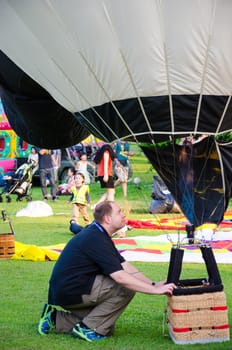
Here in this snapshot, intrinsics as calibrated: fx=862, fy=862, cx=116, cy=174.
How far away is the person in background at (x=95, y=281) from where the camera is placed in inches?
251

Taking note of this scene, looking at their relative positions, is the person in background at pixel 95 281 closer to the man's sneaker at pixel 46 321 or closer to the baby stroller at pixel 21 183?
the man's sneaker at pixel 46 321

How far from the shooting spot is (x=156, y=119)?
709 cm

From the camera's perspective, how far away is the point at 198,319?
634cm

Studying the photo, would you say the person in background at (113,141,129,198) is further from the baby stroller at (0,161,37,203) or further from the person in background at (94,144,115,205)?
the baby stroller at (0,161,37,203)

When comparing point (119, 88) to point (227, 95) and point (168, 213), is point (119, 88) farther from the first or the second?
point (168, 213)

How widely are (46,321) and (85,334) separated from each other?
374 mm

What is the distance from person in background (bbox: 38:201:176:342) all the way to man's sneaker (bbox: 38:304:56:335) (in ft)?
0.33

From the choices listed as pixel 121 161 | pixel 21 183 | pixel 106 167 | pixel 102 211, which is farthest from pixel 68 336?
pixel 21 183

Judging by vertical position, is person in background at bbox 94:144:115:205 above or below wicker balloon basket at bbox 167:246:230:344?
above

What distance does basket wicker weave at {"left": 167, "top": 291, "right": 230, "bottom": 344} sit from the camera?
629 cm

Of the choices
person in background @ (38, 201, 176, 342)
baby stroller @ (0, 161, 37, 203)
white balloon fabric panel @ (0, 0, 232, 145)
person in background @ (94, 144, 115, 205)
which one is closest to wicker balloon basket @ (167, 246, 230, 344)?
person in background @ (38, 201, 176, 342)

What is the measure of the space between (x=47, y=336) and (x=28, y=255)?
156 inches

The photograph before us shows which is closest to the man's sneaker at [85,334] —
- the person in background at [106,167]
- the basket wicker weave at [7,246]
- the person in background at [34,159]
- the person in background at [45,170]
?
the basket wicker weave at [7,246]

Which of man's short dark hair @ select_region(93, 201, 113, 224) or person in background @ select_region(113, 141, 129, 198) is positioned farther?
person in background @ select_region(113, 141, 129, 198)
